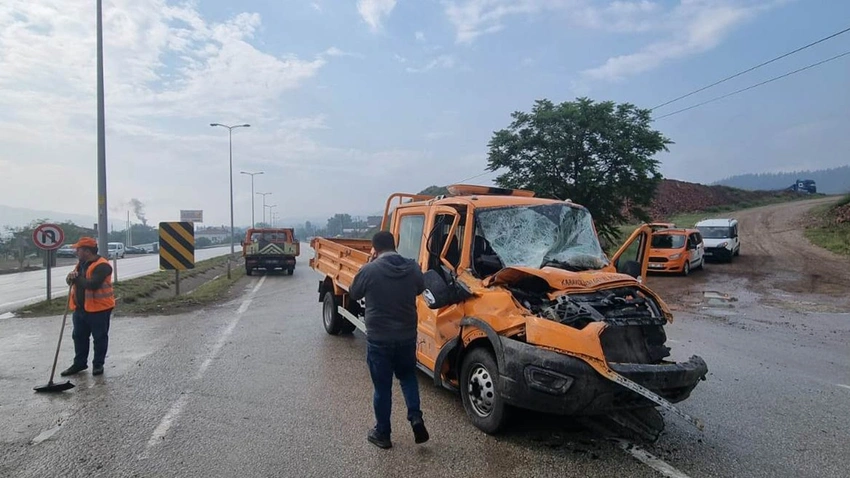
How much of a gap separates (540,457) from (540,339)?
0.89m

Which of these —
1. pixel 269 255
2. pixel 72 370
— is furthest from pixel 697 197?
pixel 72 370

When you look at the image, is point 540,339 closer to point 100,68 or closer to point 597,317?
point 597,317

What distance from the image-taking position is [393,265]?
453cm

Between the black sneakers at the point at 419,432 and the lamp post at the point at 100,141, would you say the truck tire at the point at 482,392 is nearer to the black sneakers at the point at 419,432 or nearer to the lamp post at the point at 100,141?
the black sneakers at the point at 419,432

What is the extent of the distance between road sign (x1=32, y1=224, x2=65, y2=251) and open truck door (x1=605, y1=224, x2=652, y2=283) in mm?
10646

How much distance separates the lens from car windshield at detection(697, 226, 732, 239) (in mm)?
23062

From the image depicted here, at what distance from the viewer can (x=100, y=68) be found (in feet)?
45.4

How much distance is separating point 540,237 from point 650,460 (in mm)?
2302

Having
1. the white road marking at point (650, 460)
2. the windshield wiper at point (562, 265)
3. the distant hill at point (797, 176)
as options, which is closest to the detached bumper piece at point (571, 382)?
the white road marking at point (650, 460)

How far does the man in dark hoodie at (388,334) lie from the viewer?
441 centimetres

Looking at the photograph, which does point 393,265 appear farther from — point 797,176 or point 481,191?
point 797,176

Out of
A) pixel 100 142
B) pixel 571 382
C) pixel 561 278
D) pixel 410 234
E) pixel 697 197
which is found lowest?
pixel 571 382

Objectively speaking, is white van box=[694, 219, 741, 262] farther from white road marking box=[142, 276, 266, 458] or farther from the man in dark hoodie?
the man in dark hoodie

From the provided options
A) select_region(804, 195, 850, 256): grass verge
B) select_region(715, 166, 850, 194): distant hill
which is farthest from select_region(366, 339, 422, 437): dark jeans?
select_region(715, 166, 850, 194): distant hill
